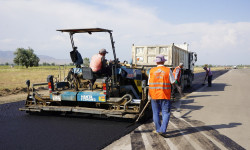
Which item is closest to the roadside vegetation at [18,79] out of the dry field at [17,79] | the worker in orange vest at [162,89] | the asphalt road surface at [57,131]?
the dry field at [17,79]

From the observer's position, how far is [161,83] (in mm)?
4289

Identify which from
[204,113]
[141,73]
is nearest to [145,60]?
[141,73]

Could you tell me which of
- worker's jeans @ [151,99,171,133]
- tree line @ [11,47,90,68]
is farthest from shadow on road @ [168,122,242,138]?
tree line @ [11,47,90,68]

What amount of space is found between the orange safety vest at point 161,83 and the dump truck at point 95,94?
1.11 metres

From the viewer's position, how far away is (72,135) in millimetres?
4590

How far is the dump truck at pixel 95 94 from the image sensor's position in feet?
18.1

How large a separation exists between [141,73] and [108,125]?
114 inches

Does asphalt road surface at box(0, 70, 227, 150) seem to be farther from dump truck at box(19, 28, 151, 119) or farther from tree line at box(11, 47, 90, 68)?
tree line at box(11, 47, 90, 68)

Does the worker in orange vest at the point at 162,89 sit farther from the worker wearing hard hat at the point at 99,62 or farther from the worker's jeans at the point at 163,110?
the worker wearing hard hat at the point at 99,62

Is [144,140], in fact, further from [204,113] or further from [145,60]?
[145,60]

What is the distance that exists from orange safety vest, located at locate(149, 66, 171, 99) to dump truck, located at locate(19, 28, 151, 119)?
1.11 metres

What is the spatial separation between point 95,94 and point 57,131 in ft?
4.56

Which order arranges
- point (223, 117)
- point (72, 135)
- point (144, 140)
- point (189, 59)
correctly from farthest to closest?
point (189, 59) → point (223, 117) → point (72, 135) → point (144, 140)

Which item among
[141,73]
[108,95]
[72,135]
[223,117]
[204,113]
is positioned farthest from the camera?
[141,73]
